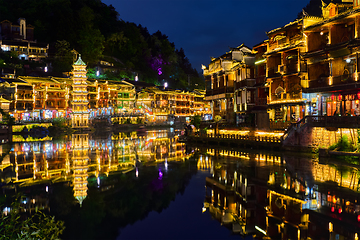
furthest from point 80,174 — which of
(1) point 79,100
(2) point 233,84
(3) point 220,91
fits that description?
(1) point 79,100

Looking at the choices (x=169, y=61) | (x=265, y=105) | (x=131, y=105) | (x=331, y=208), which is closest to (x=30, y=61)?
(x=131, y=105)

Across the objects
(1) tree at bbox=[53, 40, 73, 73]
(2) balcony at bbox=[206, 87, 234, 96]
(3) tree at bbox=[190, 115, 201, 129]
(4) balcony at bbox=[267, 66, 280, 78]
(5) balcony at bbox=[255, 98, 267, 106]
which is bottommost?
(3) tree at bbox=[190, 115, 201, 129]

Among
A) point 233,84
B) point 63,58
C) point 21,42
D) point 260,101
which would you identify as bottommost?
point 260,101

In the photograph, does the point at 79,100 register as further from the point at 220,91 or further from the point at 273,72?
the point at 273,72

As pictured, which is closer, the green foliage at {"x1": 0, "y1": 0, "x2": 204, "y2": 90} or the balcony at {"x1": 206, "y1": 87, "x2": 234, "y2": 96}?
the balcony at {"x1": 206, "y1": 87, "x2": 234, "y2": 96}

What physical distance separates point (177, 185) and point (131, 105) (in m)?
80.7

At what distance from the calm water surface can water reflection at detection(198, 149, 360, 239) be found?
1.5 inches

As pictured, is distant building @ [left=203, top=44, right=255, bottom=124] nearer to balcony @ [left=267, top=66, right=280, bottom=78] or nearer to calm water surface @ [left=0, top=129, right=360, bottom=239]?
balcony @ [left=267, top=66, right=280, bottom=78]

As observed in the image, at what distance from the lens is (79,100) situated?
233 feet

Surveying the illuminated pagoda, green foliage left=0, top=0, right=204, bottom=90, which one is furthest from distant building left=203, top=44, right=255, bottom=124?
green foliage left=0, top=0, right=204, bottom=90

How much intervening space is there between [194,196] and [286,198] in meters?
4.63

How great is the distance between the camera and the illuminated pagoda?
70.3 metres

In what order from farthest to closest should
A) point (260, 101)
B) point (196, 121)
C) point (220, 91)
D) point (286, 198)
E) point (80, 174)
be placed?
1. point (220, 91)
2. point (196, 121)
3. point (260, 101)
4. point (80, 174)
5. point (286, 198)

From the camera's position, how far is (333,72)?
28.6 meters
